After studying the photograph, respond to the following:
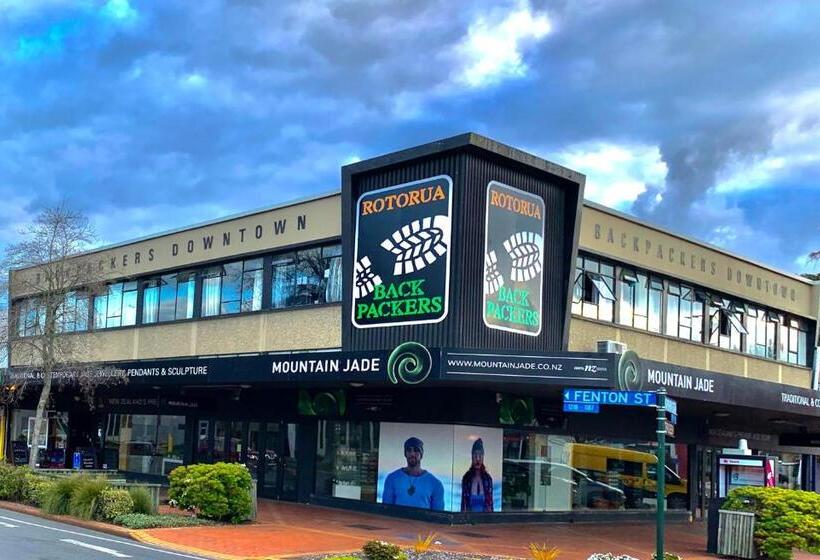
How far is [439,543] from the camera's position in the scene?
1738cm

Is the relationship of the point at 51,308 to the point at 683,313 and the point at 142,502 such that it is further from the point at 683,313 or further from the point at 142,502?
the point at 683,313

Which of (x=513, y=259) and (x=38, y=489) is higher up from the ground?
(x=513, y=259)

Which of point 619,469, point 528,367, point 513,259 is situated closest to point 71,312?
point 513,259

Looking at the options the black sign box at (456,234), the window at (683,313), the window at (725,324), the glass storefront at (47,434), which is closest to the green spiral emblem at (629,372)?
the black sign box at (456,234)

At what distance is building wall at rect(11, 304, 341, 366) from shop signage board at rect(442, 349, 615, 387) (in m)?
5.53

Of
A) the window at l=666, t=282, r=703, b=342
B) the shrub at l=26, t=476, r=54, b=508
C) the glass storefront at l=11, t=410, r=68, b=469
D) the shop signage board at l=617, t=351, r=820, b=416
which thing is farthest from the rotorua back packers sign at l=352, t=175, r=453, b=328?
the glass storefront at l=11, t=410, r=68, b=469

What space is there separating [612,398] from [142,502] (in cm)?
1032

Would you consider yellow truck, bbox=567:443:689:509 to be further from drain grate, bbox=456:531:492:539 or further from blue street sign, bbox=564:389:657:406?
blue street sign, bbox=564:389:657:406

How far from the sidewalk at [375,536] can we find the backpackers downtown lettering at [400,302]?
15.9 feet

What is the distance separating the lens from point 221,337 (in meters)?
28.5

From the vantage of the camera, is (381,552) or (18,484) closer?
(381,552)

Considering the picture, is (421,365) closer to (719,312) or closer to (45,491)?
(45,491)

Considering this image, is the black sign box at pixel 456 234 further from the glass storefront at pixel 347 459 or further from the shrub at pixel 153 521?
the shrub at pixel 153 521

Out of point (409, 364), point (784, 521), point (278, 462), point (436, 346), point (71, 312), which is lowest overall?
point (278, 462)
